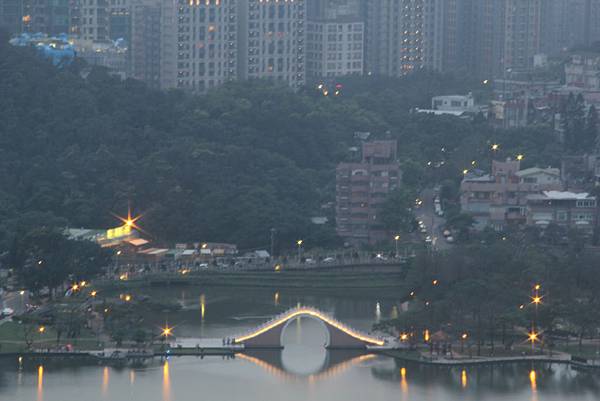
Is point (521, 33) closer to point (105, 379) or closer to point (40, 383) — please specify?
point (105, 379)

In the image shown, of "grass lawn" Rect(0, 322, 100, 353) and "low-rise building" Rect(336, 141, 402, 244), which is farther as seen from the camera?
"low-rise building" Rect(336, 141, 402, 244)

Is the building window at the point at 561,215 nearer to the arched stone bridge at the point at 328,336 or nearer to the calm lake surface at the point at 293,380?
the calm lake surface at the point at 293,380

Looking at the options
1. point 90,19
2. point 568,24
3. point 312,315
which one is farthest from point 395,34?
point 312,315

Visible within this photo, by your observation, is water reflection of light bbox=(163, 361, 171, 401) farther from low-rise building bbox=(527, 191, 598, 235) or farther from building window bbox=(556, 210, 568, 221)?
building window bbox=(556, 210, 568, 221)

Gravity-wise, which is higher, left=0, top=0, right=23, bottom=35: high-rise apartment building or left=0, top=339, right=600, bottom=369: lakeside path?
left=0, top=0, right=23, bottom=35: high-rise apartment building

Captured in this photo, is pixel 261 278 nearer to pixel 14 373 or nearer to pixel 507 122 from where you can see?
pixel 14 373

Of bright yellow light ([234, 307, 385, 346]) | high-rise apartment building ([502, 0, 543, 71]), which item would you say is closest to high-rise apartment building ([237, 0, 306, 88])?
high-rise apartment building ([502, 0, 543, 71])
